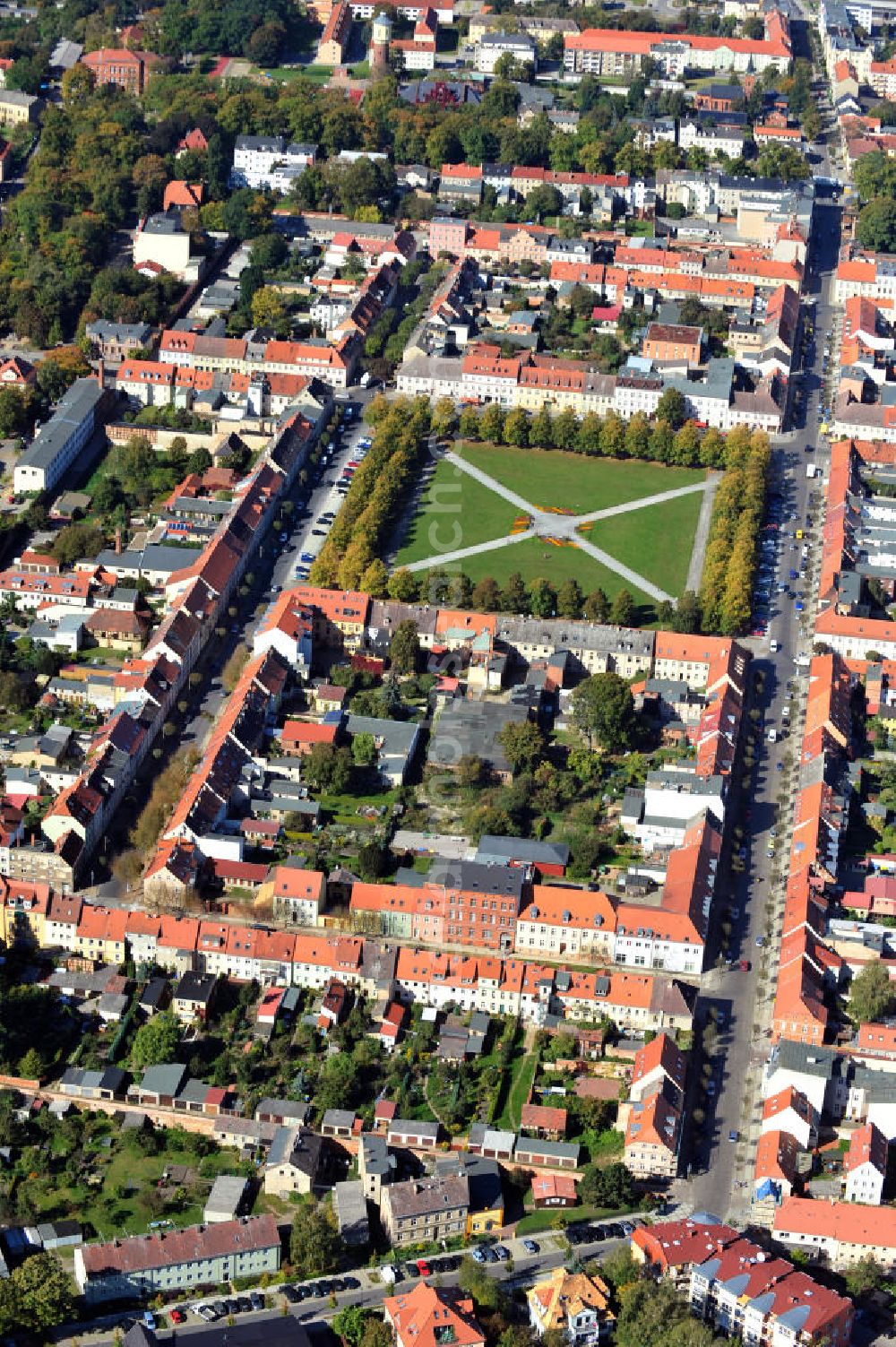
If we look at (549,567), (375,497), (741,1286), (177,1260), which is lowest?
(177,1260)

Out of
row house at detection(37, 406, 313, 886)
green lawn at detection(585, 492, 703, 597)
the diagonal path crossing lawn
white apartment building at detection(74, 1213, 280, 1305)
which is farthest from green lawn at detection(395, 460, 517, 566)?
white apartment building at detection(74, 1213, 280, 1305)

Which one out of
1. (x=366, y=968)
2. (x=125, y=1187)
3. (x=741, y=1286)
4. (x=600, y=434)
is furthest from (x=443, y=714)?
(x=741, y=1286)

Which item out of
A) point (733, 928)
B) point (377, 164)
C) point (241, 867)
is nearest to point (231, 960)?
point (241, 867)

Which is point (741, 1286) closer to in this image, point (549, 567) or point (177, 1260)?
point (177, 1260)

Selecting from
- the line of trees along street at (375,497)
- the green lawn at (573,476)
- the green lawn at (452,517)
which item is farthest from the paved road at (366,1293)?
the green lawn at (573,476)

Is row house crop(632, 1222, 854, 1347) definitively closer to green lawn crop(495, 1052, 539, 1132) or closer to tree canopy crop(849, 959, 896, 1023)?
A: green lawn crop(495, 1052, 539, 1132)
